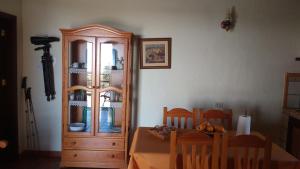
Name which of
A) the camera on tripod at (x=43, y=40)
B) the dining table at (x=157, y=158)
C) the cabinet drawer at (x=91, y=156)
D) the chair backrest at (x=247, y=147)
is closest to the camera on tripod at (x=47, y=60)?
the camera on tripod at (x=43, y=40)

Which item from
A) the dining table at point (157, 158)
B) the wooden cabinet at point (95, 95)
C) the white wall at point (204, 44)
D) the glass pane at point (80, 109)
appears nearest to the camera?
the dining table at point (157, 158)

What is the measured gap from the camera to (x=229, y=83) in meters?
3.49

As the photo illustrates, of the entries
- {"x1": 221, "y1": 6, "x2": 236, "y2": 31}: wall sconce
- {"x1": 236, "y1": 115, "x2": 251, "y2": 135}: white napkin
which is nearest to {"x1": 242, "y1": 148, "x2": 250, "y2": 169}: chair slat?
{"x1": 236, "y1": 115, "x2": 251, "y2": 135}: white napkin

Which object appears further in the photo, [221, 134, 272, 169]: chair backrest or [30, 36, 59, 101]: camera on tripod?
[30, 36, 59, 101]: camera on tripod

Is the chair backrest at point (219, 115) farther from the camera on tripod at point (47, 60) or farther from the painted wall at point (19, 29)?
the painted wall at point (19, 29)

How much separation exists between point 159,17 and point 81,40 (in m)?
1.05

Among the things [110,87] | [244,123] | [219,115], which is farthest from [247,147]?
[110,87]

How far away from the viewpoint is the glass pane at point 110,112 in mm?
3295

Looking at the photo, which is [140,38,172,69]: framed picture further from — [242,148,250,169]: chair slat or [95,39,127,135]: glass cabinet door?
[242,148,250,169]: chair slat

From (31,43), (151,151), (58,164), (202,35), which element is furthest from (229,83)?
(31,43)

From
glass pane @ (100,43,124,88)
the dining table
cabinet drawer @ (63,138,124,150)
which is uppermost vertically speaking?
glass pane @ (100,43,124,88)

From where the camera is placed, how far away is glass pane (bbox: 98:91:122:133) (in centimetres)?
329

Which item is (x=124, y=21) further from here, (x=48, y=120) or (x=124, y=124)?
(x=48, y=120)

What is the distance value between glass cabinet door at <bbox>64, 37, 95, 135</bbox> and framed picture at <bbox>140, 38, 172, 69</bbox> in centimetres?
68
